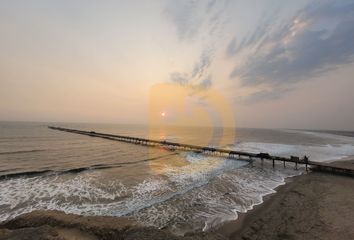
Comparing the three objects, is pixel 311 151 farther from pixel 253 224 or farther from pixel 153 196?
pixel 153 196

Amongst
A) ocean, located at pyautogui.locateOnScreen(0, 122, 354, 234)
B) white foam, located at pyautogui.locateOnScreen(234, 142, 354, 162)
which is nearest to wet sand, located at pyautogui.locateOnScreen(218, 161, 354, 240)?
ocean, located at pyautogui.locateOnScreen(0, 122, 354, 234)

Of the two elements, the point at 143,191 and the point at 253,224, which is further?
the point at 143,191

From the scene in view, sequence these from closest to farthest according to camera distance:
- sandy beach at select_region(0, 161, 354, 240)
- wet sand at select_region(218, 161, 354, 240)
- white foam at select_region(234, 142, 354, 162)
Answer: sandy beach at select_region(0, 161, 354, 240), wet sand at select_region(218, 161, 354, 240), white foam at select_region(234, 142, 354, 162)

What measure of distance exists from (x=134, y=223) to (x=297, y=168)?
76.9ft

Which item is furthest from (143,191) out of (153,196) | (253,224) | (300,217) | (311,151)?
(311,151)

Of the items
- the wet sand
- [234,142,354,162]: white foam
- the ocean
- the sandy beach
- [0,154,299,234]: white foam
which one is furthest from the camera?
[234,142,354,162]: white foam

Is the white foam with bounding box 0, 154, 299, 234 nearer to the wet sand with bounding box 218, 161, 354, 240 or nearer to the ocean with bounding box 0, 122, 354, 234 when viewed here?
the ocean with bounding box 0, 122, 354, 234

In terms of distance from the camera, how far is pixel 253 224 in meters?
10.4

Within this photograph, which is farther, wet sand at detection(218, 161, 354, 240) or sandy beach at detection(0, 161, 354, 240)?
wet sand at detection(218, 161, 354, 240)

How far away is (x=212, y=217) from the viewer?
11.2 meters

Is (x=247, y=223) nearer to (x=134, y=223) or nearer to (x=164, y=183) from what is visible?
(x=134, y=223)

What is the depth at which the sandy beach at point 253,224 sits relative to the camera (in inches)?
312

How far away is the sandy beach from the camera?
26.0 feet

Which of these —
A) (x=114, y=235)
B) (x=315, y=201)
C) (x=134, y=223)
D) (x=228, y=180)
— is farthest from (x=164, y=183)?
(x=315, y=201)
